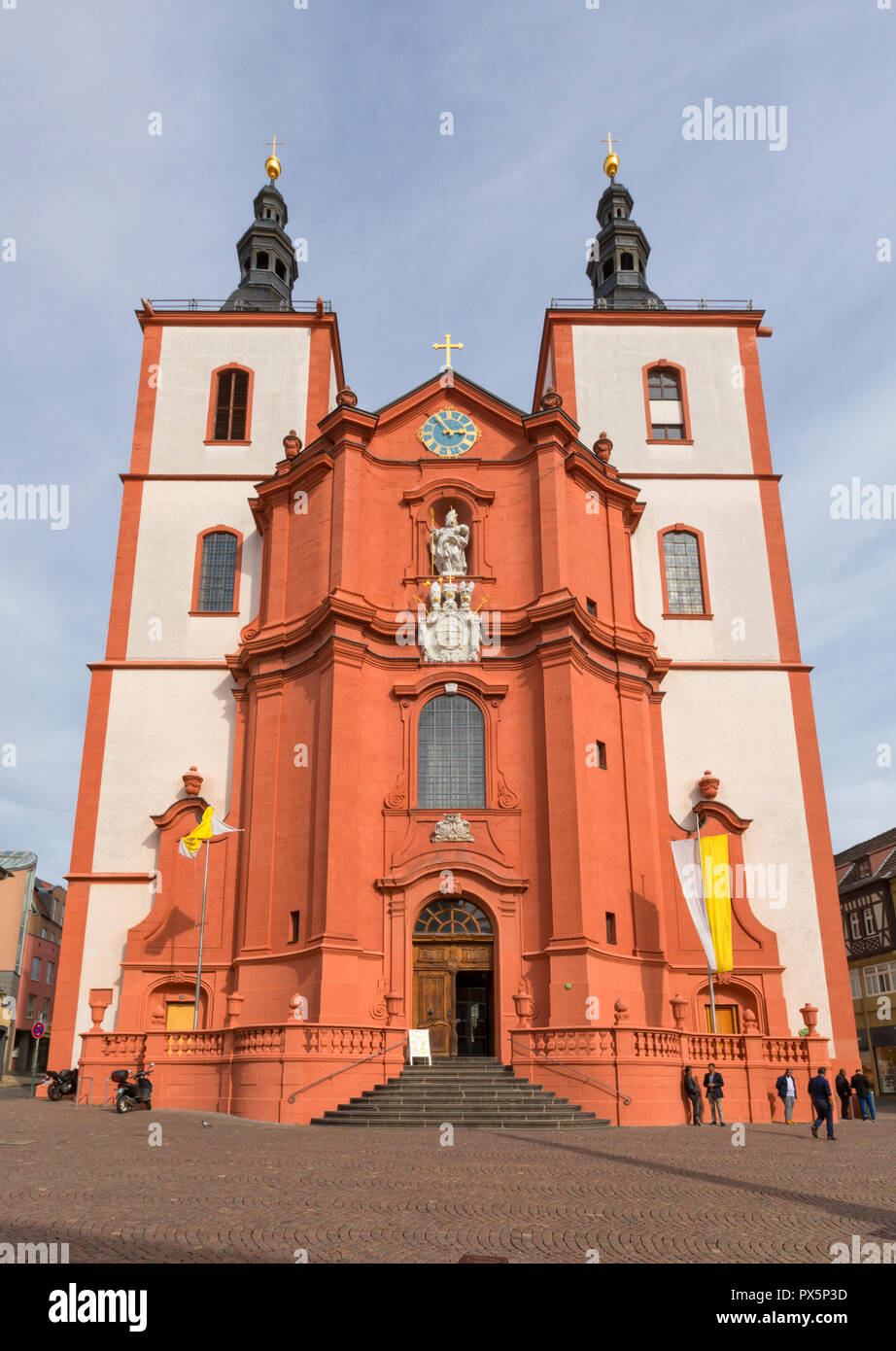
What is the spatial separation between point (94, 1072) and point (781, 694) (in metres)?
21.5

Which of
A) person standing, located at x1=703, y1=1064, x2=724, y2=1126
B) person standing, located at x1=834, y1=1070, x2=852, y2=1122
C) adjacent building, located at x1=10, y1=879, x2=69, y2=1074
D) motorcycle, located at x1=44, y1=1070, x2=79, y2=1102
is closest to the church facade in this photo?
person standing, located at x1=703, y1=1064, x2=724, y2=1126

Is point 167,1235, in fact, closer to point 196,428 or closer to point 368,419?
point 368,419

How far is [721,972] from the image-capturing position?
28.6 meters

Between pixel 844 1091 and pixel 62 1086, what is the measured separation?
19.1 meters

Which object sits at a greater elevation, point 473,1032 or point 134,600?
point 134,600

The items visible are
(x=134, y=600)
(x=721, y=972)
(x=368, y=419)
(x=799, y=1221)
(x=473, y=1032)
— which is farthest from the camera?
(x=134, y=600)

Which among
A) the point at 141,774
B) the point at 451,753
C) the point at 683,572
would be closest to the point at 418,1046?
the point at 451,753

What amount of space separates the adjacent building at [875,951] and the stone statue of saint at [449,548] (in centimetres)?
3062

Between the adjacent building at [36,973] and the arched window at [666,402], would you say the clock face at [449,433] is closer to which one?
the arched window at [666,402]

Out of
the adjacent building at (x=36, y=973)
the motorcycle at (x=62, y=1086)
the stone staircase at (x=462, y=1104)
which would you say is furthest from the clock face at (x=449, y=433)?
the adjacent building at (x=36, y=973)

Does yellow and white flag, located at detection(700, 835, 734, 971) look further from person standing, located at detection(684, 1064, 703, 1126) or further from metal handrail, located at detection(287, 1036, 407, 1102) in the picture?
metal handrail, located at detection(287, 1036, 407, 1102)

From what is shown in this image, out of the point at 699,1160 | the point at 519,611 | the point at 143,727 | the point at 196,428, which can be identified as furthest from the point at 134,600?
the point at 699,1160

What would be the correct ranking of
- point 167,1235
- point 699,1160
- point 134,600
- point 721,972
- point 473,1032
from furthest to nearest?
1. point 134,600
2. point 721,972
3. point 473,1032
4. point 699,1160
5. point 167,1235

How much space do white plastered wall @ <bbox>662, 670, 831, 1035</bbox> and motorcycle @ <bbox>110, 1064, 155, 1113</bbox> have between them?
635 inches
